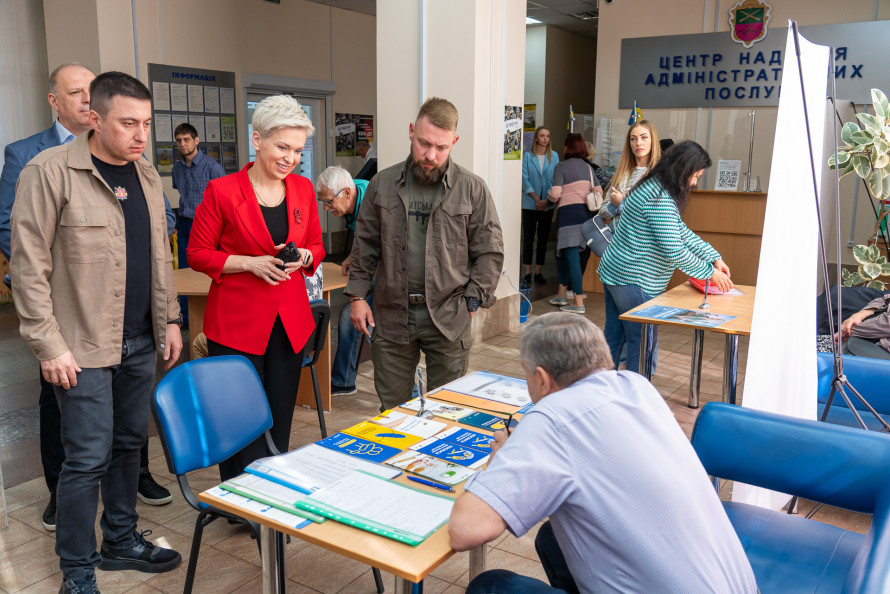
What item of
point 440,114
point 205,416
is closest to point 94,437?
point 205,416

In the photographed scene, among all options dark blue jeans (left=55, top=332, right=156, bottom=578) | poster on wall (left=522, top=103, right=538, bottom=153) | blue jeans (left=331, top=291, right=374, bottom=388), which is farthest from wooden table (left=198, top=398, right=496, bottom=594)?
poster on wall (left=522, top=103, right=538, bottom=153)

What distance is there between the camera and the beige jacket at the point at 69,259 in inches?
88.0

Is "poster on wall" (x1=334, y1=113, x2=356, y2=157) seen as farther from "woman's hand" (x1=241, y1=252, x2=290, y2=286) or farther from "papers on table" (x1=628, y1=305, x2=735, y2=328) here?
"woman's hand" (x1=241, y1=252, x2=290, y2=286)

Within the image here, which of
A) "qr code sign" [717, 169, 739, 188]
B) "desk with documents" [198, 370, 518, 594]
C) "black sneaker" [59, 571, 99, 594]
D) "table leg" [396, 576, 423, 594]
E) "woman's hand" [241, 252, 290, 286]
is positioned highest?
"qr code sign" [717, 169, 739, 188]

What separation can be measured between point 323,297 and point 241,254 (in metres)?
1.65

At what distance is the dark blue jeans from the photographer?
2365 mm

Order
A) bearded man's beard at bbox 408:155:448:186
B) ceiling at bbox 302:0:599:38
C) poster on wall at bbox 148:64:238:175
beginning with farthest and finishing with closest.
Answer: ceiling at bbox 302:0:599:38
poster on wall at bbox 148:64:238:175
bearded man's beard at bbox 408:155:448:186

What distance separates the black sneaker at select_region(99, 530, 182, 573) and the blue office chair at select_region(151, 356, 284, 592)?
0.39 meters

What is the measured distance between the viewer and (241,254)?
2762 mm

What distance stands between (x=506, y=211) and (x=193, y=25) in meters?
4.40

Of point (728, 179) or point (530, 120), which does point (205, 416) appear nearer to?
point (728, 179)

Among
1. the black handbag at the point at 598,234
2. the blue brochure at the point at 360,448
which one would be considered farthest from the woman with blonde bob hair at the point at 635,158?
the blue brochure at the point at 360,448

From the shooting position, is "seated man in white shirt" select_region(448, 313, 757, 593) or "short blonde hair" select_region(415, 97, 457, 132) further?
"short blonde hair" select_region(415, 97, 457, 132)

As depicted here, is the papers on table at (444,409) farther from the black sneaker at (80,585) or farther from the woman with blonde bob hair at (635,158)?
the woman with blonde bob hair at (635,158)
